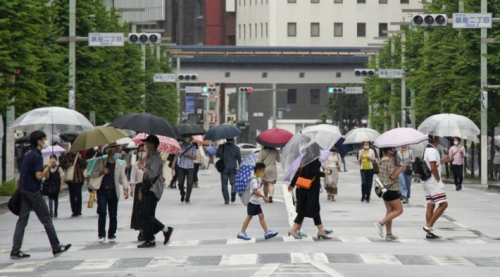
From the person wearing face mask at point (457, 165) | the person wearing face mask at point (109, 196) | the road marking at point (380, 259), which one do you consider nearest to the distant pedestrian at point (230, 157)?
the person wearing face mask at point (457, 165)

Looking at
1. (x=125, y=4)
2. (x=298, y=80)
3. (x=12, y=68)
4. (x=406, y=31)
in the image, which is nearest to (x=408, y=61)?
(x=406, y=31)

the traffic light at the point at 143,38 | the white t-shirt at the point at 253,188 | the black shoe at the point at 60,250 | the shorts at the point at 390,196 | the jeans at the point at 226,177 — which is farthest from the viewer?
the traffic light at the point at 143,38

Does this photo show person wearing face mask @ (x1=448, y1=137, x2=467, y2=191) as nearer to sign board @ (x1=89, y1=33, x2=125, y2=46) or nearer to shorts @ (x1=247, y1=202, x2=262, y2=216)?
sign board @ (x1=89, y1=33, x2=125, y2=46)

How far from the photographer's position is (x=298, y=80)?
104938 millimetres

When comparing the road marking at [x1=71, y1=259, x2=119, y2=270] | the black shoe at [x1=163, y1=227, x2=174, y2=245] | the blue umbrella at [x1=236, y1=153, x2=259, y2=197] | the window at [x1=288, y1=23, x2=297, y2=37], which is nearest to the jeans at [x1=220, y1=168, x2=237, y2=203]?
the blue umbrella at [x1=236, y1=153, x2=259, y2=197]

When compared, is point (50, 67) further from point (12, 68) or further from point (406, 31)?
point (406, 31)

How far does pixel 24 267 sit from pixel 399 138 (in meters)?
6.95

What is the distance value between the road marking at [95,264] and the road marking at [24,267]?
0.60 meters

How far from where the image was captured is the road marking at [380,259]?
16203 millimetres

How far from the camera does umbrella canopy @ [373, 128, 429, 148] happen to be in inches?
793

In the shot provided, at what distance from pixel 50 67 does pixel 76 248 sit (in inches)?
894

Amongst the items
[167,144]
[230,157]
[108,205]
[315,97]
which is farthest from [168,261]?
[315,97]

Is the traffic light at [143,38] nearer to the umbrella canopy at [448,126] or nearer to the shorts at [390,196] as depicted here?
the umbrella canopy at [448,126]

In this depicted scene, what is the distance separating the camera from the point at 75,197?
91.4 ft
